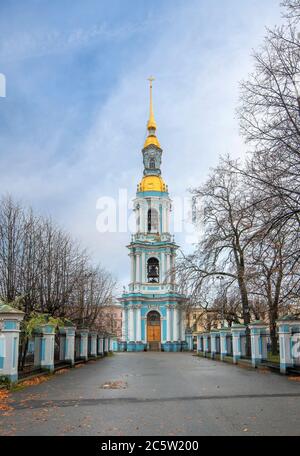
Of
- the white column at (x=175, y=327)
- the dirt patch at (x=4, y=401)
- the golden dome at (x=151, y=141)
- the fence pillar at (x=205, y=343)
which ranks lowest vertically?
the dirt patch at (x=4, y=401)

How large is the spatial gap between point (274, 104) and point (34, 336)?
40.1ft

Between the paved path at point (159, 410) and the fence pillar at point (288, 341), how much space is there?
2.91 meters

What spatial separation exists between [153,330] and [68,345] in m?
37.0

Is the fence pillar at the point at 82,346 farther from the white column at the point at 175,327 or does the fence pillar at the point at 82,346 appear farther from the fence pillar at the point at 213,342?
the white column at the point at 175,327

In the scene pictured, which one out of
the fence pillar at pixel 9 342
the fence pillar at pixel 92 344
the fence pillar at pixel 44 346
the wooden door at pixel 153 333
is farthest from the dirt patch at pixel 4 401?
the wooden door at pixel 153 333

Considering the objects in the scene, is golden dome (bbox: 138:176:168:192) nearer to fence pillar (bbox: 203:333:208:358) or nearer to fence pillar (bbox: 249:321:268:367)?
fence pillar (bbox: 203:333:208:358)

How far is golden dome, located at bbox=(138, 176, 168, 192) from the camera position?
213ft

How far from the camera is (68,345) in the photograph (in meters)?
24.5

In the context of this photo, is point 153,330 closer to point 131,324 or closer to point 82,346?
point 131,324

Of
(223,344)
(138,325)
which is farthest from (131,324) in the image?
(223,344)

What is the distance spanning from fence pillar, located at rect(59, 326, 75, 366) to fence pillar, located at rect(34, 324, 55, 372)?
4.68m

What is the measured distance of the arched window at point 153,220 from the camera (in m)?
64.1

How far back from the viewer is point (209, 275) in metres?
25.0

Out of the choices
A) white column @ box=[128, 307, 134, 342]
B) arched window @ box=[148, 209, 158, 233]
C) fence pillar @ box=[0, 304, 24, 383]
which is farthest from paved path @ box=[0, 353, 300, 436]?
arched window @ box=[148, 209, 158, 233]
